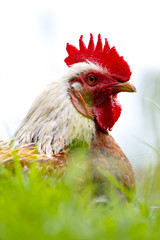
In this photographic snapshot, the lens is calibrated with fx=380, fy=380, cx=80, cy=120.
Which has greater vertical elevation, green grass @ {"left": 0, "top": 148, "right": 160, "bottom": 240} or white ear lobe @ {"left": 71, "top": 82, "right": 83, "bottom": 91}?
white ear lobe @ {"left": 71, "top": 82, "right": 83, "bottom": 91}

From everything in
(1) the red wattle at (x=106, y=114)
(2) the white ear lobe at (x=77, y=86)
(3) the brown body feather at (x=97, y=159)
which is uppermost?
(2) the white ear lobe at (x=77, y=86)

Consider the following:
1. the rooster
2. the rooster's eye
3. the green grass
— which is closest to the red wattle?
the rooster

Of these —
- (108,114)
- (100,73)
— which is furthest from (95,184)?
(100,73)

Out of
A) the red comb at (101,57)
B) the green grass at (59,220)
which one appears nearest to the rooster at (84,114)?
the red comb at (101,57)

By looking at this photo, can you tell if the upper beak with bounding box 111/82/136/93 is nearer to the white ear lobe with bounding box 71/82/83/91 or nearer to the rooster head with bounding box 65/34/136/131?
the rooster head with bounding box 65/34/136/131

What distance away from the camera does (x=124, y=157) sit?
427cm

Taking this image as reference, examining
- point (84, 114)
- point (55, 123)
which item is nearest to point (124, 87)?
point (84, 114)

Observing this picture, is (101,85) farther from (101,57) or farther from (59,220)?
(59,220)

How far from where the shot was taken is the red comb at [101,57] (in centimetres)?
453

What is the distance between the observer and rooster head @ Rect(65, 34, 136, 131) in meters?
4.40

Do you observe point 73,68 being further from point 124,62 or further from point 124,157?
point 124,157

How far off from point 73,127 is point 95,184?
87 cm

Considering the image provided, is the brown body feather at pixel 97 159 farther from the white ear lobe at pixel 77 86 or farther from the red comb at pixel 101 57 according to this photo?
the red comb at pixel 101 57

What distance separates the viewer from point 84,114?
14.3 ft
